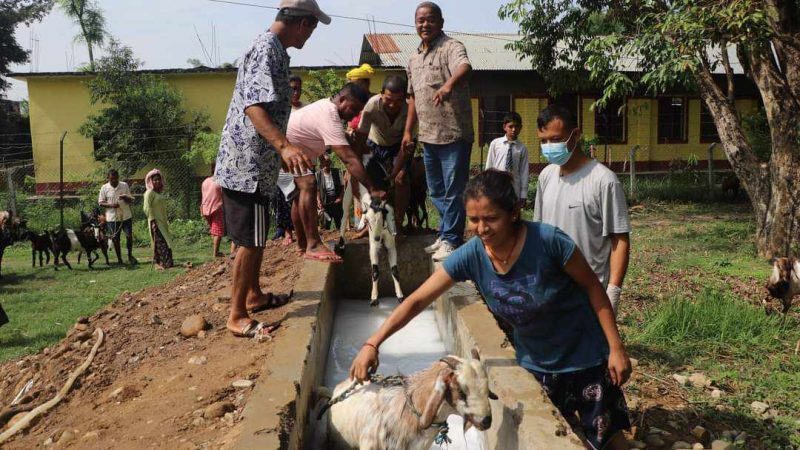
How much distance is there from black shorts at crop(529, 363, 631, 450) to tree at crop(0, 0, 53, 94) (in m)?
30.3

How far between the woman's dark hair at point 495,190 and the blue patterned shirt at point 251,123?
1.64m

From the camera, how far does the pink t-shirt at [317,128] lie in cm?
536

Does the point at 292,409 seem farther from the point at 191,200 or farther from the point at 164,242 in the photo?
the point at 191,200

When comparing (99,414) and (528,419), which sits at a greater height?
(528,419)

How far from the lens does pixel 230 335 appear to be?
4.31m

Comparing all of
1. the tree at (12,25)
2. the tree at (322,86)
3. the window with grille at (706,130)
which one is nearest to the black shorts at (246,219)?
the tree at (322,86)

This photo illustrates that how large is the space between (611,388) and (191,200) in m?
15.3

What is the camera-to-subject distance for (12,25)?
92.0 feet

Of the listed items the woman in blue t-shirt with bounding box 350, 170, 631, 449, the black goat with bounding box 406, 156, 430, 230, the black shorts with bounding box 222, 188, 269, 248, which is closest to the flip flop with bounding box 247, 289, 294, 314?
the black shorts with bounding box 222, 188, 269, 248

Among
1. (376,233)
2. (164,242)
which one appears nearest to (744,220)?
(376,233)

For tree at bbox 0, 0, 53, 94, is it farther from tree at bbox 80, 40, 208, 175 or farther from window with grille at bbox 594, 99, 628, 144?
window with grille at bbox 594, 99, 628, 144

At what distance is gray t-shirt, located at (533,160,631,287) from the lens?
3402mm

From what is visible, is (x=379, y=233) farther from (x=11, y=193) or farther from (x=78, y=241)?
(x=11, y=193)

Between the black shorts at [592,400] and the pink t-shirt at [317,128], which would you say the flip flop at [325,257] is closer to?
the pink t-shirt at [317,128]
